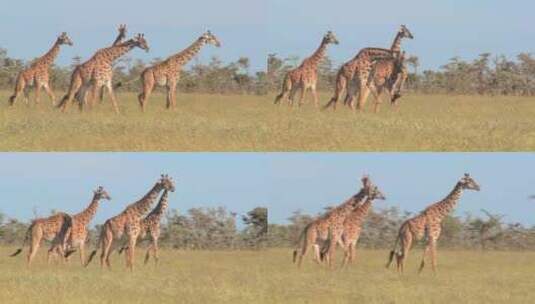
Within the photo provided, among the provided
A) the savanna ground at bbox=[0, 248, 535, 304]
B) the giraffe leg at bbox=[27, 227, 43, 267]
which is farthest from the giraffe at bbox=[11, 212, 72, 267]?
the savanna ground at bbox=[0, 248, 535, 304]

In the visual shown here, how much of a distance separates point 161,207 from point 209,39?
3.85 meters

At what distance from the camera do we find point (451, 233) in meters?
39.4

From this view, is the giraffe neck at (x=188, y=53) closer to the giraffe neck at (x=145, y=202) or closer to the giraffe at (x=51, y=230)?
the giraffe neck at (x=145, y=202)

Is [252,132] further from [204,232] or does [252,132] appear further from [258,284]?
[204,232]

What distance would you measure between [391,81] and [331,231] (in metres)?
3.25

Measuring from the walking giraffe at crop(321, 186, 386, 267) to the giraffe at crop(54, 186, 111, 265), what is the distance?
4823mm

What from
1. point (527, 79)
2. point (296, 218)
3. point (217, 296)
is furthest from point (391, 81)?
point (527, 79)

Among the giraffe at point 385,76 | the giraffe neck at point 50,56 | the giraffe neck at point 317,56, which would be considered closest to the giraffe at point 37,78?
the giraffe neck at point 50,56

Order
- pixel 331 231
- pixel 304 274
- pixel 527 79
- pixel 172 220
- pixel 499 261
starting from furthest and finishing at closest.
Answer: pixel 527 79
pixel 172 220
pixel 499 261
pixel 331 231
pixel 304 274

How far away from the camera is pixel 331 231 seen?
23250 millimetres

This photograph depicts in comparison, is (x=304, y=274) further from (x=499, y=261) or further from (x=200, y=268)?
(x=499, y=261)

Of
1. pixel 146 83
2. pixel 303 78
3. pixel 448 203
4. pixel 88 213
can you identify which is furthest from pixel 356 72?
pixel 88 213

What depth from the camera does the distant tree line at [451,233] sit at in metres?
37.2

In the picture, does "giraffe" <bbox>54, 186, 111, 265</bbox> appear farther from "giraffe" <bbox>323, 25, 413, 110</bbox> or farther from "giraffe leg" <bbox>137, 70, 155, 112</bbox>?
"giraffe" <bbox>323, 25, 413, 110</bbox>
